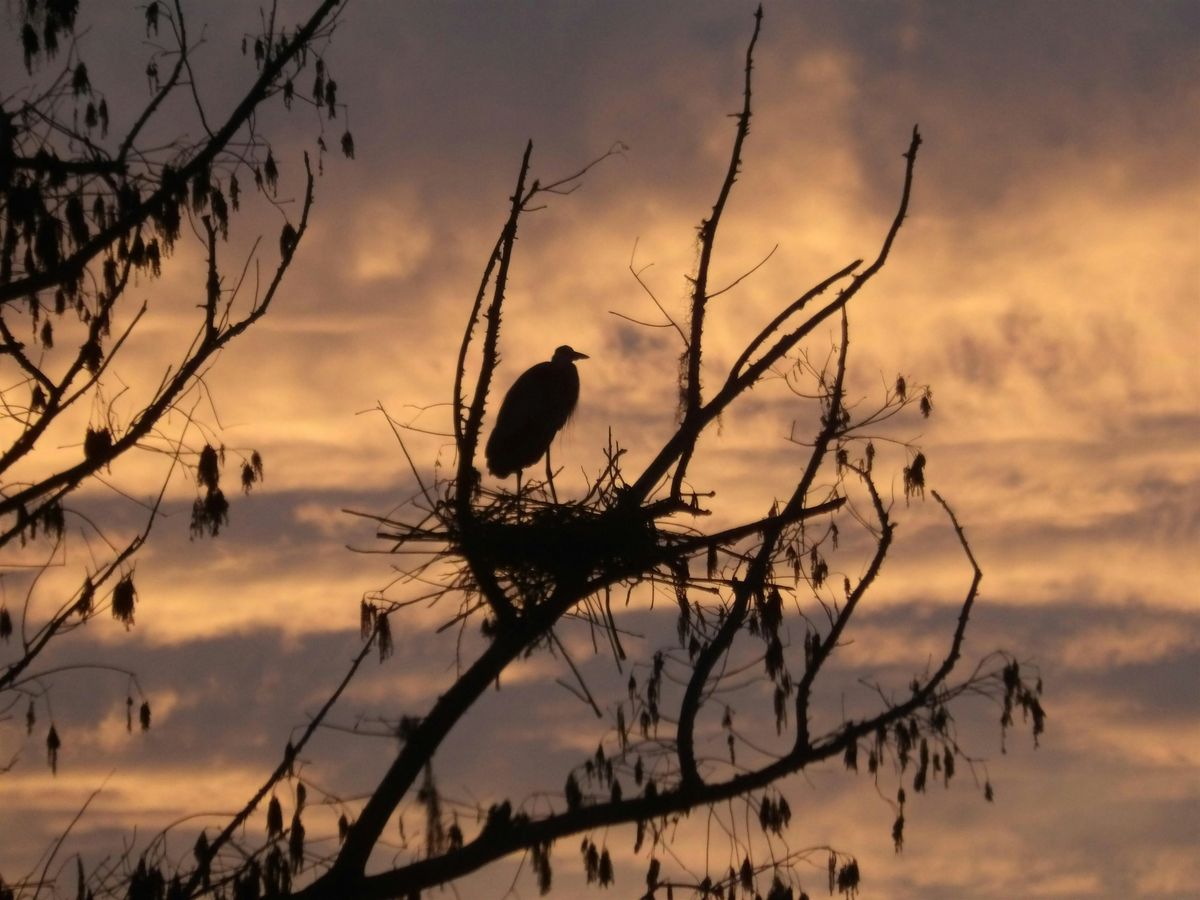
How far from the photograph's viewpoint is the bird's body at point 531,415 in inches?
447

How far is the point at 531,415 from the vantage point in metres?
11.7

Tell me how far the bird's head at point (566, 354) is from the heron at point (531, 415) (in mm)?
271

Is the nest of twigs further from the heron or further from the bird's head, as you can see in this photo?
the bird's head

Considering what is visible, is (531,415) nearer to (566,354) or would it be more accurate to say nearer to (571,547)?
(566,354)

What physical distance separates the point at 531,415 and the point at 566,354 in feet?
5.58

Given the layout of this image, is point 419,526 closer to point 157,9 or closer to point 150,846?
point 150,846

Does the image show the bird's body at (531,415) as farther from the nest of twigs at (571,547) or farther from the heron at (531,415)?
the nest of twigs at (571,547)

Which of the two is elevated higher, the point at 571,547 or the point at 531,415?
the point at 531,415

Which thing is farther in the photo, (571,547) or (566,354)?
(566,354)

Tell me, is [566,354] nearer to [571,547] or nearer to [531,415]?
[531,415]

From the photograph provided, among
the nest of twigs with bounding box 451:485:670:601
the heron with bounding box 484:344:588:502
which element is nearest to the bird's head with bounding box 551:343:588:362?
Result: the heron with bounding box 484:344:588:502

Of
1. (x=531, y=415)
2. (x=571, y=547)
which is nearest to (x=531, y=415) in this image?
(x=531, y=415)

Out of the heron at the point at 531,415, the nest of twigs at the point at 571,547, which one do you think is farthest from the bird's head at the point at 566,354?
the nest of twigs at the point at 571,547

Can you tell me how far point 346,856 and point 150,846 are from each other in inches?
26.9
